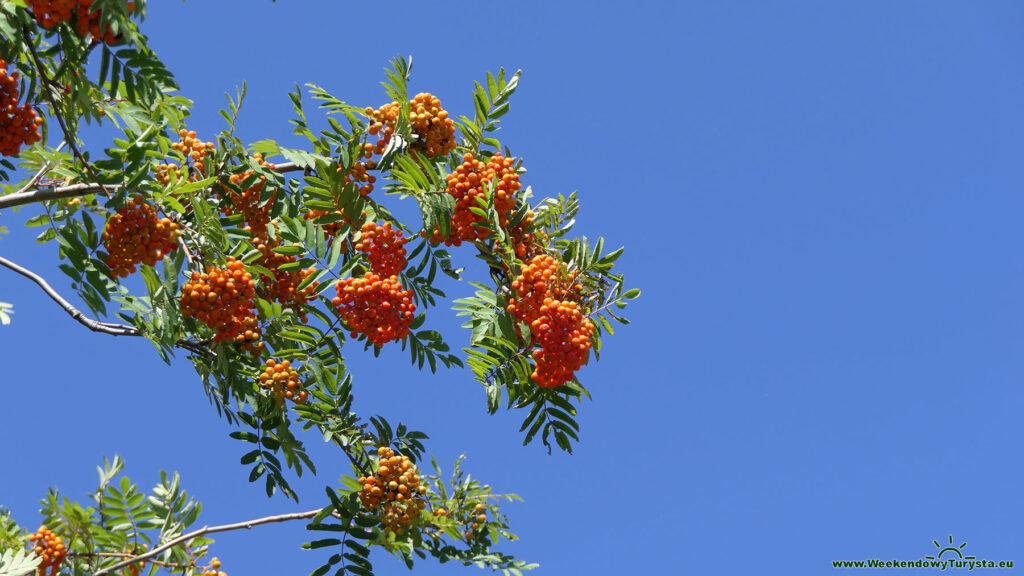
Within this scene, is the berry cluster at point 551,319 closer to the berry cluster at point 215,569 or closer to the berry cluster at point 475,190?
the berry cluster at point 475,190

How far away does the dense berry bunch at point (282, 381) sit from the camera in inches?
229

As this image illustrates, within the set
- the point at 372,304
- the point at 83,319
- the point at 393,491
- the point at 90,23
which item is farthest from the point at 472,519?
the point at 90,23

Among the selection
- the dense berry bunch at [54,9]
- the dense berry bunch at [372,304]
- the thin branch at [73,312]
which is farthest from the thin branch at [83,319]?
the dense berry bunch at [54,9]

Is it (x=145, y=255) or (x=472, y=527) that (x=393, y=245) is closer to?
(x=145, y=255)

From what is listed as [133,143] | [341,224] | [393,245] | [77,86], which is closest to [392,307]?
[393,245]

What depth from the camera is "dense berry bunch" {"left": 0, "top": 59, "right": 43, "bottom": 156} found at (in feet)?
16.4

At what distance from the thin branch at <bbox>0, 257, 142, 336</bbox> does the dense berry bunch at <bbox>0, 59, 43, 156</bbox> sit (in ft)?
3.30

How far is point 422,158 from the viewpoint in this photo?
20.3 feet

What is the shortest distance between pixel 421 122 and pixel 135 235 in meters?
2.06

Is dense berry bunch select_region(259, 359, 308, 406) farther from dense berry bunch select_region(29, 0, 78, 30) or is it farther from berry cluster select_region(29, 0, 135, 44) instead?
dense berry bunch select_region(29, 0, 78, 30)

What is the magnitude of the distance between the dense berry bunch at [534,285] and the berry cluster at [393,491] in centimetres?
124

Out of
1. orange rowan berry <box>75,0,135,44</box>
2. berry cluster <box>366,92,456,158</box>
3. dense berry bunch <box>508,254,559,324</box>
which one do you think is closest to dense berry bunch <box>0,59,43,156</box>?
orange rowan berry <box>75,0,135,44</box>

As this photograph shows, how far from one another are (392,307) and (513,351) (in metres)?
0.93

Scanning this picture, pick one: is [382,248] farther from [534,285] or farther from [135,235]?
[135,235]
